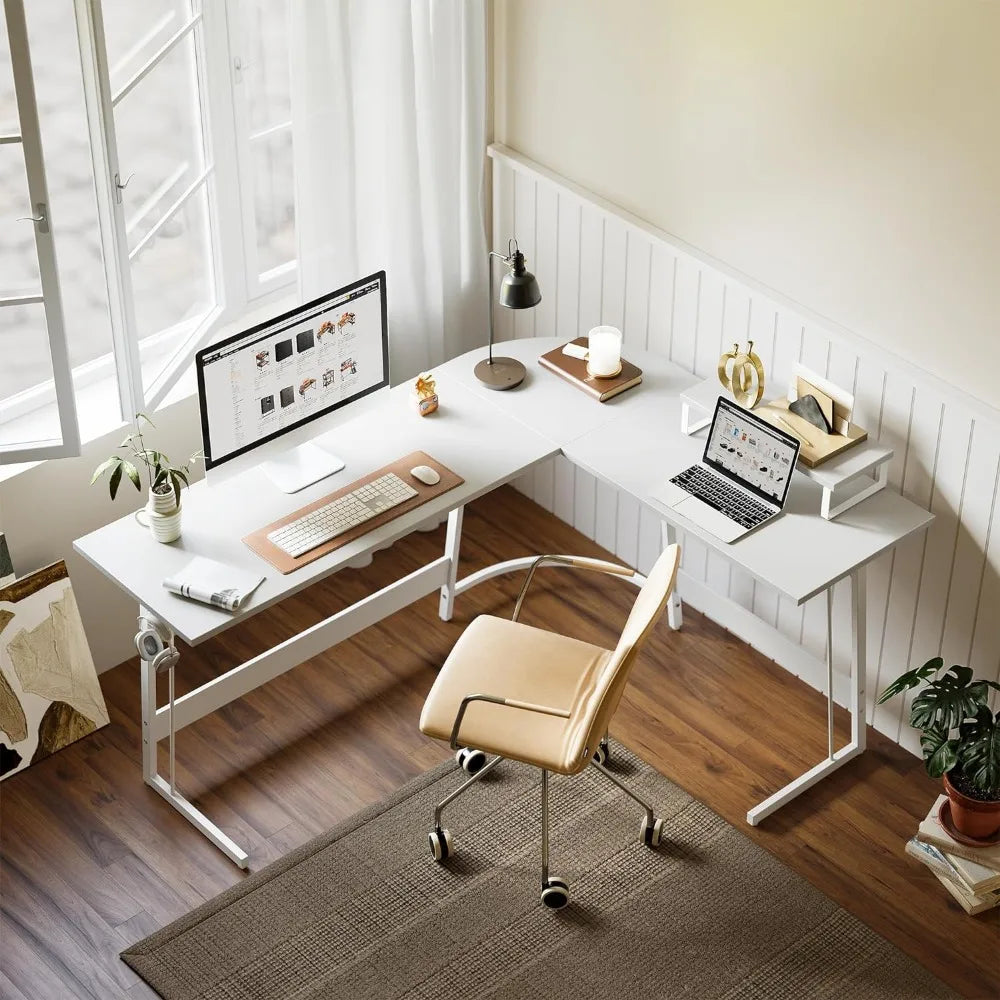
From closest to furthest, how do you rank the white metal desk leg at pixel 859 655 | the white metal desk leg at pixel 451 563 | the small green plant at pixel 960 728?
the small green plant at pixel 960 728
the white metal desk leg at pixel 859 655
the white metal desk leg at pixel 451 563

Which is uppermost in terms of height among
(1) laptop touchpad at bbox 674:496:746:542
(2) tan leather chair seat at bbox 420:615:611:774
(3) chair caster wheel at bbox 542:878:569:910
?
(1) laptop touchpad at bbox 674:496:746:542

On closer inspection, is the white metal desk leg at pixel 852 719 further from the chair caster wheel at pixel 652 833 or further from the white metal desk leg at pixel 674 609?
the white metal desk leg at pixel 674 609

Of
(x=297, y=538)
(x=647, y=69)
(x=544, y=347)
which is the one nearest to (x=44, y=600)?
(x=297, y=538)

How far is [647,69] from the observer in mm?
3543

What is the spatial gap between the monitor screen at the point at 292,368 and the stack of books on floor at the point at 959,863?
5.56ft

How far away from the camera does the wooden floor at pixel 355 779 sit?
127 inches

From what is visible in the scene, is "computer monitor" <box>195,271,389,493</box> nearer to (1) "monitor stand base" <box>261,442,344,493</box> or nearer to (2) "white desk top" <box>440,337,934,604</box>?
(1) "monitor stand base" <box>261,442,344,493</box>

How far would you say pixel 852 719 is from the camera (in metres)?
3.60

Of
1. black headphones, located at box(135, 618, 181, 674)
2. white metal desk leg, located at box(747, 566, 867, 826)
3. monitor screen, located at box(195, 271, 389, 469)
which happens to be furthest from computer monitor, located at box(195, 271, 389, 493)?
white metal desk leg, located at box(747, 566, 867, 826)

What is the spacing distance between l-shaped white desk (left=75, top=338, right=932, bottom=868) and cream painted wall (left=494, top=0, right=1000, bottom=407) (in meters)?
0.42

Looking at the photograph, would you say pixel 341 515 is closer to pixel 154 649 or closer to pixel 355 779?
pixel 154 649

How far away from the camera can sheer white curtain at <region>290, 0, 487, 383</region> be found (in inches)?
144

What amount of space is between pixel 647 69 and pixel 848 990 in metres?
2.21

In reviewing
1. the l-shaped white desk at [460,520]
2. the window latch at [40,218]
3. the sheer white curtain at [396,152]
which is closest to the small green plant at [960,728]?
the l-shaped white desk at [460,520]
